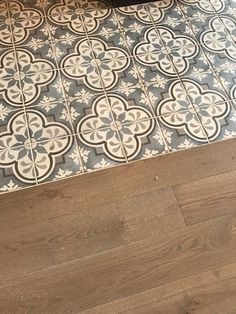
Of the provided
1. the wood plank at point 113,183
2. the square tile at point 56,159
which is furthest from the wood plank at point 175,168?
the square tile at point 56,159

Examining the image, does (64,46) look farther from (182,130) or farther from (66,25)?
(182,130)

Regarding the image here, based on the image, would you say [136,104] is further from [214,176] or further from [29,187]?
[29,187]

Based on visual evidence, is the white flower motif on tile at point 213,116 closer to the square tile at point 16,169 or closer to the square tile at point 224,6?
the square tile at point 224,6

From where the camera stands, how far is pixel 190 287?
3.50 feet

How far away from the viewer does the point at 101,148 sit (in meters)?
1.30

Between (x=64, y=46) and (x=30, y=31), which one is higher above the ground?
(x=30, y=31)

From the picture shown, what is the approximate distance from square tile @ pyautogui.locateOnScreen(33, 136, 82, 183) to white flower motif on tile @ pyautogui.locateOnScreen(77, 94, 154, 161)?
65 millimetres

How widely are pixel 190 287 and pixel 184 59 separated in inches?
37.7

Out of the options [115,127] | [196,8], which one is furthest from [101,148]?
[196,8]

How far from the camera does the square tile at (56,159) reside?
1.24 m

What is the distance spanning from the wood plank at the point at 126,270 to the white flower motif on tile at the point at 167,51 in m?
0.71

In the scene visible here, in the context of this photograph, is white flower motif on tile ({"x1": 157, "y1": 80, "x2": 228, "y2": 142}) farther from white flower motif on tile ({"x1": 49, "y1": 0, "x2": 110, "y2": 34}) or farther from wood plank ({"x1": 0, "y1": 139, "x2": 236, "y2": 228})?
white flower motif on tile ({"x1": 49, "y1": 0, "x2": 110, "y2": 34})

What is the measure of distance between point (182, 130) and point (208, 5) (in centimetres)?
76

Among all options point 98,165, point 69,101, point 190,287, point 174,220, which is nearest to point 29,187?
point 98,165
